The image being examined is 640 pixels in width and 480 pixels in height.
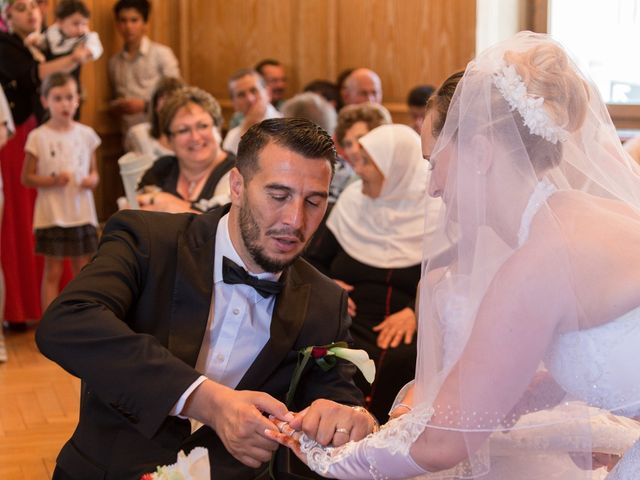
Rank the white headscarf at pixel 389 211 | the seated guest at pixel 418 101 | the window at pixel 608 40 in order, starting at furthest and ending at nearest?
the seated guest at pixel 418 101
the window at pixel 608 40
the white headscarf at pixel 389 211

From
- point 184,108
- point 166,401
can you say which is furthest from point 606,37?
point 166,401

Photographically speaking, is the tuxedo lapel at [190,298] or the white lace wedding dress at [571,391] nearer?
the white lace wedding dress at [571,391]

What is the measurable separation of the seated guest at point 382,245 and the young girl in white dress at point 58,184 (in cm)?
212

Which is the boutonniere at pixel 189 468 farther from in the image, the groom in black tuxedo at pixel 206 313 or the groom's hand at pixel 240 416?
the groom's hand at pixel 240 416

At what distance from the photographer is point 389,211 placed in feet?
14.8

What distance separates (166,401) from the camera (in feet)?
6.75

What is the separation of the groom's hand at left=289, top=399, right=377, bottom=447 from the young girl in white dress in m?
4.22

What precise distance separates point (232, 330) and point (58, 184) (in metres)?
3.87

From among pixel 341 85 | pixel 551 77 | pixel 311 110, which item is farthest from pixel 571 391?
pixel 341 85

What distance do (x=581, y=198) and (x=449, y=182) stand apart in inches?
10.0

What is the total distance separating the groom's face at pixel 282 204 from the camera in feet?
7.54

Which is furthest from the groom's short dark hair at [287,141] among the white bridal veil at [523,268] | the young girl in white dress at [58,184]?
the young girl in white dress at [58,184]

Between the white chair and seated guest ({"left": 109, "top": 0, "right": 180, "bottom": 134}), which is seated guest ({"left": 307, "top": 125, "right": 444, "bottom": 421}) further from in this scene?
seated guest ({"left": 109, "top": 0, "right": 180, "bottom": 134})

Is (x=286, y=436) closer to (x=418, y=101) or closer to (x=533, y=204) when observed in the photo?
(x=533, y=204)
